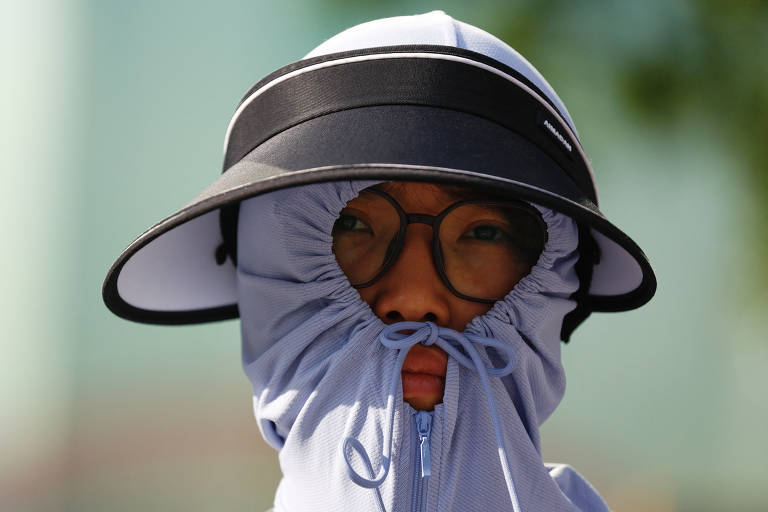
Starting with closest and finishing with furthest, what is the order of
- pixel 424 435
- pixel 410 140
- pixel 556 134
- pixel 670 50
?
pixel 410 140, pixel 424 435, pixel 556 134, pixel 670 50

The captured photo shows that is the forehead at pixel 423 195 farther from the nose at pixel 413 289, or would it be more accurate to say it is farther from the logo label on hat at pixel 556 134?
the logo label on hat at pixel 556 134

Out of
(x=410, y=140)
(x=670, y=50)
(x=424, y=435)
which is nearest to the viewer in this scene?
(x=410, y=140)

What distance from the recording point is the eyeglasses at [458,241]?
148 cm

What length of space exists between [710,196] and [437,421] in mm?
2435

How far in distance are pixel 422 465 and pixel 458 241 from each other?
429 millimetres

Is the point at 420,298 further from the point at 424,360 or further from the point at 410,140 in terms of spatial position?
the point at 410,140

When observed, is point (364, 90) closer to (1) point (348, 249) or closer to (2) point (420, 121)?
(2) point (420, 121)

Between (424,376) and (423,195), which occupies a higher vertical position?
(423,195)

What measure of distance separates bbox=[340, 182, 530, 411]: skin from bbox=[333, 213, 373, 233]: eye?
42 mm

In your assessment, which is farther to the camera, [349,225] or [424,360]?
[349,225]

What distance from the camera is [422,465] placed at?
53.3 inches

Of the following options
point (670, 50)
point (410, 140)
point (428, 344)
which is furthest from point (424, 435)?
point (670, 50)

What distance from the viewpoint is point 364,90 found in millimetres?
1396

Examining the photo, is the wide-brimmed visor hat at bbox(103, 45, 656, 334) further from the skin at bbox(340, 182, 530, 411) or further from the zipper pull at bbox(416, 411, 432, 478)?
the zipper pull at bbox(416, 411, 432, 478)
